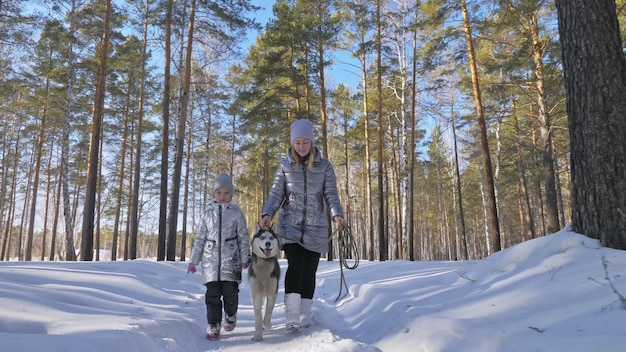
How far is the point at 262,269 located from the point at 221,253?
490 mm

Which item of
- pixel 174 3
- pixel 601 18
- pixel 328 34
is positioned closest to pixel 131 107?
pixel 174 3

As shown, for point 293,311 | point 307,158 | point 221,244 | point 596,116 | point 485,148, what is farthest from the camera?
point 485,148

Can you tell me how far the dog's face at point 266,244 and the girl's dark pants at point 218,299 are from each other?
1.72 feet

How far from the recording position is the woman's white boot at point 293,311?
318cm

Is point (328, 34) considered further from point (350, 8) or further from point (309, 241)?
point (309, 241)

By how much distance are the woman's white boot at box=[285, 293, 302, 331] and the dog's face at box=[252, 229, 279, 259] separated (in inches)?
17.2

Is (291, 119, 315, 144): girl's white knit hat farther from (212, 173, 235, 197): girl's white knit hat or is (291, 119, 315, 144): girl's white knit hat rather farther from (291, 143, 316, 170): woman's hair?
(212, 173, 235, 197): girl's white knit hat

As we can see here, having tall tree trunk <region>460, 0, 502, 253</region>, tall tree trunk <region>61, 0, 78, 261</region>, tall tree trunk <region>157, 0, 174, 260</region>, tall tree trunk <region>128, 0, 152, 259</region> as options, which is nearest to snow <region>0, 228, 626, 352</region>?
tall tree trunk <region>157, 0, 174, 260</region>

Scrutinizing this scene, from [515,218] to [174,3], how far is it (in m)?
39.7

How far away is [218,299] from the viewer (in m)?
3.51

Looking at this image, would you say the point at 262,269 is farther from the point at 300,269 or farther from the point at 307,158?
the point at 307,158

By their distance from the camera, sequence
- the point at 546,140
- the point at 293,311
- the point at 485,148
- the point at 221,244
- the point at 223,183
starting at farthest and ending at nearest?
the point at 546,140
the point at 485,148
the point at 223,183
the point at 221,244
the point at 293,311

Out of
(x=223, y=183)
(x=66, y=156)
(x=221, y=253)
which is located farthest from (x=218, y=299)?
(x=66, y=156)

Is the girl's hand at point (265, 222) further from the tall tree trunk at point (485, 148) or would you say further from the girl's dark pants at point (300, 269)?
the tall tree trunk at point (485, 148)
